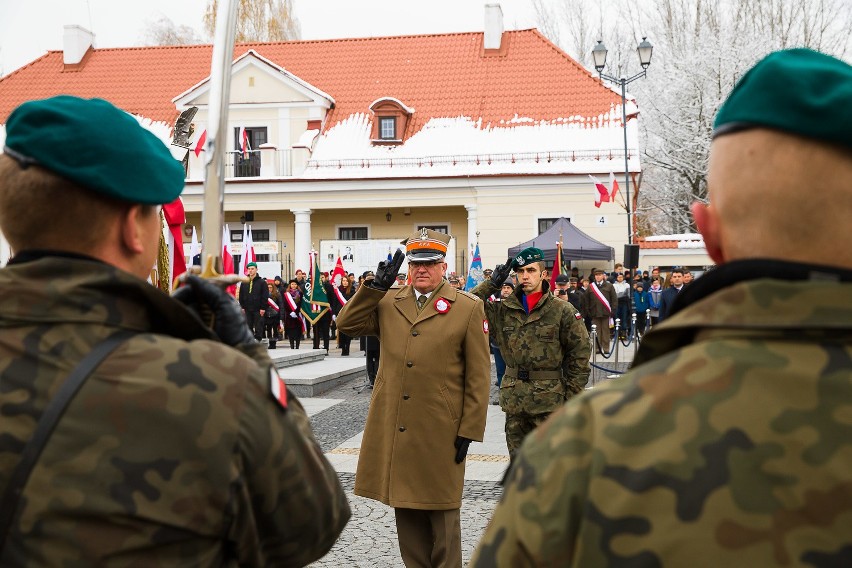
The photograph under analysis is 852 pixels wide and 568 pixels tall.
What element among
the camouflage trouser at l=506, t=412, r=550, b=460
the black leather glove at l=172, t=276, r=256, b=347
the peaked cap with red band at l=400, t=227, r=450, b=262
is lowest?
the camouflage trouser at l=506, t=412, r=550, b=460

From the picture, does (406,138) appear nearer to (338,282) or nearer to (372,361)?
(338,282)

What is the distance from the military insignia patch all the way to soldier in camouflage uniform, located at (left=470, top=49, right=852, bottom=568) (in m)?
0.54

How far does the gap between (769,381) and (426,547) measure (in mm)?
4014

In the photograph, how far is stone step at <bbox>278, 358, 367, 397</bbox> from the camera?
44.8 ft

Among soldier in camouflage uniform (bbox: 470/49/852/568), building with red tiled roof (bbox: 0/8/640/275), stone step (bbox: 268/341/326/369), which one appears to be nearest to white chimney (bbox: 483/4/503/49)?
building with red tiled roof (bbox: 0/8/640/275)

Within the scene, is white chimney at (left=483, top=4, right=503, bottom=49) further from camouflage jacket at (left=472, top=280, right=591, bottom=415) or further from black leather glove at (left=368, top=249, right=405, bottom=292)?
black leather glove at (left=368, top=249, right=405, bottom=292)

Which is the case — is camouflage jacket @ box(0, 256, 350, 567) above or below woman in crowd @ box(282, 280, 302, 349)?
above

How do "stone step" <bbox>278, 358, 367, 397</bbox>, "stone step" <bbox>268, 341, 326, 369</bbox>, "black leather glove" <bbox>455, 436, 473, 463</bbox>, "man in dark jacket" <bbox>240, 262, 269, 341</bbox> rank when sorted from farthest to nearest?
"man in dark jacket" <bbox>240, 262, 269, 341</bbox>, "stone step" <bbox>268, 341, 326, 369</bbox>, "stone step" <bbox>278, 358, 367, 397</bbox>, "black leather glove" <bbox>455, 436, 473, 463</bbox>

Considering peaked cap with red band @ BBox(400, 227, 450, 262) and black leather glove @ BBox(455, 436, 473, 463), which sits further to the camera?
peaked cap with red band @ BBox(400, 227, 450, 262)

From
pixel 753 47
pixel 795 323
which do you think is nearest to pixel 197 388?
pixel 795 323

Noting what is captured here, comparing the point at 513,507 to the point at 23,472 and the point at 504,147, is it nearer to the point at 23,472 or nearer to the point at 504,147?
the point at 23,472

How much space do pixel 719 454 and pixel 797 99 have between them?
0.55 meters

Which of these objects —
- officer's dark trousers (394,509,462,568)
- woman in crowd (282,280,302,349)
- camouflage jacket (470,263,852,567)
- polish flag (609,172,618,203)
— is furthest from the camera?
polish flag (609,172,618,203)

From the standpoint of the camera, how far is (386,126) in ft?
107
